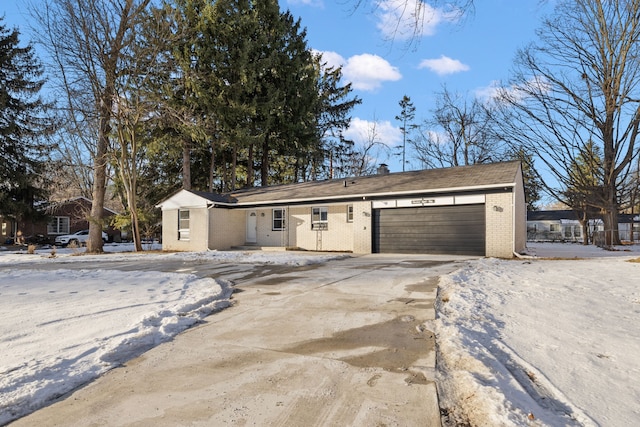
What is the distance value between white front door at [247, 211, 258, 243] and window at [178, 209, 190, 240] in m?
3.31

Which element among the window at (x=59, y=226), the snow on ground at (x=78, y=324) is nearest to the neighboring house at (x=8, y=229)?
the window at (x=59, y=226)

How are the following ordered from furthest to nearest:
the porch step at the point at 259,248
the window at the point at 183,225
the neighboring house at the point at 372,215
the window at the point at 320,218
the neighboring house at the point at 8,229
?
the neighboring house at the point at 8,229 < the window at the point at 183,225 < the porch step at the point at 259,248 < the window at the point at 320,218 < the neighboring house at the point at 372,215

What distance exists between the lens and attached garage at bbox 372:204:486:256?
14430 mm

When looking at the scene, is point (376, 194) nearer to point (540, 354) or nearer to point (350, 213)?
point (350, 213)

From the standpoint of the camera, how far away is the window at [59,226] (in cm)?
3447

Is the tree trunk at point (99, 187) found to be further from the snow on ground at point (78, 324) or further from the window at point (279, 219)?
the snow on ground at point (78, 324)

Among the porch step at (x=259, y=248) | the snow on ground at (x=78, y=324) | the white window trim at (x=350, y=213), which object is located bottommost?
the snow on ground at (x=78, y=324)

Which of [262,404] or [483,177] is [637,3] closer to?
[483,177]

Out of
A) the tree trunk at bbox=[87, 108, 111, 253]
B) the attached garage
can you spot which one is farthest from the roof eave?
the tree trunk at bbox=[87, 108, 111, 253]

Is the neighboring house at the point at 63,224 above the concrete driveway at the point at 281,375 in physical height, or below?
above

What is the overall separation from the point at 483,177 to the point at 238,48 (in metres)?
17.4

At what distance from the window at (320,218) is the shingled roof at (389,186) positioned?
2.99 ft

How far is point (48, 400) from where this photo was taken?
9.40 ft

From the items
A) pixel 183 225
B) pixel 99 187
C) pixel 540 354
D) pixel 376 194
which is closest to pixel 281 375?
pixel 540 354
